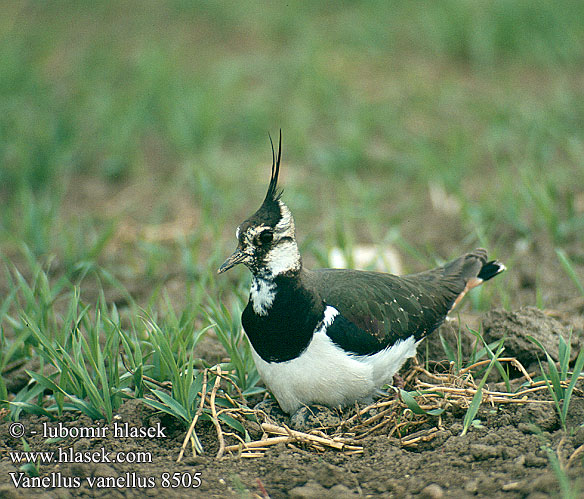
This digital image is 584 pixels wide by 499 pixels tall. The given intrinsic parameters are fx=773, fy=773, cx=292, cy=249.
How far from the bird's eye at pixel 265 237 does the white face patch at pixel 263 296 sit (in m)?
0.17

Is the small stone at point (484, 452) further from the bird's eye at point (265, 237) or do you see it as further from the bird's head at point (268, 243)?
the bird's eye at point (265, 237)

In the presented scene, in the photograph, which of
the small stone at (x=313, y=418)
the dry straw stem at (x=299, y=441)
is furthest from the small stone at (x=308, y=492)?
the small stone at (x=313, y=418)

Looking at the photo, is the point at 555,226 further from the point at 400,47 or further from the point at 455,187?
the point at 400,47

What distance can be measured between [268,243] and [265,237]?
1.1 inches

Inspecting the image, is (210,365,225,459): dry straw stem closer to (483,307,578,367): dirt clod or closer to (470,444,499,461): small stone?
(470,444,499,461): small stone

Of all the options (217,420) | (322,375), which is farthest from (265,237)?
(217,420)

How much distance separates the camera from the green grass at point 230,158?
366 cm

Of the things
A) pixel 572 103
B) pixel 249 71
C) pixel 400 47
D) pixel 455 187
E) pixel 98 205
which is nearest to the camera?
pixel 455 187

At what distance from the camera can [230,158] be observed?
6492 millimetres

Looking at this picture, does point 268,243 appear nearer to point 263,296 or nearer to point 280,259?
point 280,259

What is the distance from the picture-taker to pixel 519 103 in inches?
282

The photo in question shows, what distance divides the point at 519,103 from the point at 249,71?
2723mm

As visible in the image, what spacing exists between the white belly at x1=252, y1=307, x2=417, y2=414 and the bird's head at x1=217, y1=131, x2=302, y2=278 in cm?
33

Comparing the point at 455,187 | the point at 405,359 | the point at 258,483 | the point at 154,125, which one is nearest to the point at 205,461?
the point at 258,483
